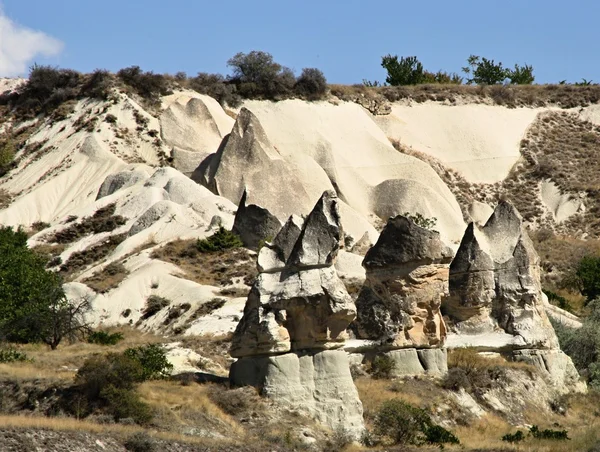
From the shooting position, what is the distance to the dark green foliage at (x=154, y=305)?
41594 mm

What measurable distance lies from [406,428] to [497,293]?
11451 mm

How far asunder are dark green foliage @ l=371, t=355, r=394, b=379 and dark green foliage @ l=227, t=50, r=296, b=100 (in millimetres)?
51150

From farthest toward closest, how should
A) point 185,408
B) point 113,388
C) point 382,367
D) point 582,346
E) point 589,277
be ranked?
point 589,277 → point 582,346 → point 382,367 → point 185,408 → point 113,388

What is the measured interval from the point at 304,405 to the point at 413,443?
2.07 meters

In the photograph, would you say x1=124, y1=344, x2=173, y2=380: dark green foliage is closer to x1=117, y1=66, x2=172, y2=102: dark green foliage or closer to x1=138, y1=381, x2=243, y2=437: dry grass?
x1=138, y1=381, x2=243, y2=437: dry grass

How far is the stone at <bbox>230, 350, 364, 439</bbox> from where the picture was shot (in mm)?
23656

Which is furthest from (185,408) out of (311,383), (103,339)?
(103,339)

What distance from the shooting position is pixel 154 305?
137ft

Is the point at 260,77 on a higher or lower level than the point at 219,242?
higher

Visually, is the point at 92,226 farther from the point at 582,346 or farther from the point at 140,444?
the point at 140,444

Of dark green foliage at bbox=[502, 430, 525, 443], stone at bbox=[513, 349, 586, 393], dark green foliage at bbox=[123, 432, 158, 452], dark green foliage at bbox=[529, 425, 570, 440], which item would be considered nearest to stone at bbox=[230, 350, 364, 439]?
dark green foliage at bbox=[502, 430, 525, 443]

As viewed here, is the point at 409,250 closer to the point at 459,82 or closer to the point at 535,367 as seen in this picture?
the point at 535,367

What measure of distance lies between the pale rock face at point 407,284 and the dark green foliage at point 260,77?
50.0 m

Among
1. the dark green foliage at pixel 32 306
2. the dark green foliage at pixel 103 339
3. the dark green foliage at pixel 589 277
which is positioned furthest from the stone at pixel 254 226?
the dark green foliage at pixel 589 277
